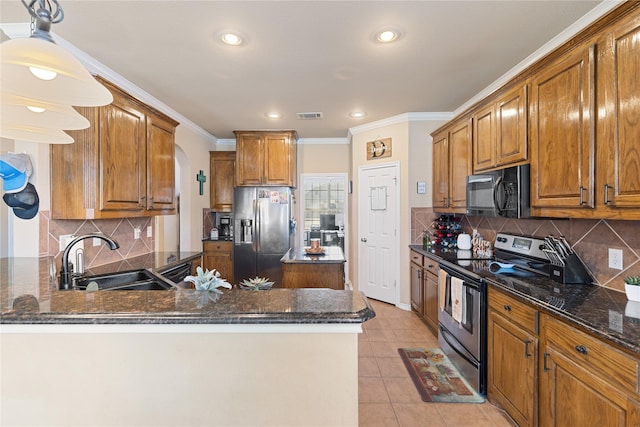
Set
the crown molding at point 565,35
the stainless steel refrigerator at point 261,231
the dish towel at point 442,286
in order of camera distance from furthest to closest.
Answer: the stainless steel refrigerator at point 261,231 < the dish towel at point 442,286 < the crown molding at point 565,35

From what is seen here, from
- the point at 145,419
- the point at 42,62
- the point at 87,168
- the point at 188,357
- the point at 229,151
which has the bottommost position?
the point at 145,419

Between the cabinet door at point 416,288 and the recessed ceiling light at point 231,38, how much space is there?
2991 mm

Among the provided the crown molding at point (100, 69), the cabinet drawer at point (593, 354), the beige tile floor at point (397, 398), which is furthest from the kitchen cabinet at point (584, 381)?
the crown molding at point (100, 69)

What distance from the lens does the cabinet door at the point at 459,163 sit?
10.0 feet

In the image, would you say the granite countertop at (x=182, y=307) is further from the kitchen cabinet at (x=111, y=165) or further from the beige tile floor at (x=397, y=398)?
the beige tile floor at (x=397, y=398)

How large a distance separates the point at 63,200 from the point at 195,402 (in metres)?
2.02

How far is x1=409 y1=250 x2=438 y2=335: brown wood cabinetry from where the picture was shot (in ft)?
10.5

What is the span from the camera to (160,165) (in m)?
2.99

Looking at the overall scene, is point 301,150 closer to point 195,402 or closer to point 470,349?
point 470,349

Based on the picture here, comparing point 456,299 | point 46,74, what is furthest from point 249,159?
point 46,74

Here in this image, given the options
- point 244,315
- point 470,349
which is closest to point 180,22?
point 244,315

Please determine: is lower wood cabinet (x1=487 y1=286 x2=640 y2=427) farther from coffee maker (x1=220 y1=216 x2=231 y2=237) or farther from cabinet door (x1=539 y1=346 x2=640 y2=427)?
coffee maker (x1=220 y1=216 x2=231 y2=237)

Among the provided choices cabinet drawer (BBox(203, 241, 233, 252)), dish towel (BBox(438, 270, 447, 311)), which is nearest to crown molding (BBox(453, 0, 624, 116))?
dish towel (BBox(438, 270, 447, 311))

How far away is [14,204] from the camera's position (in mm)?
2027
